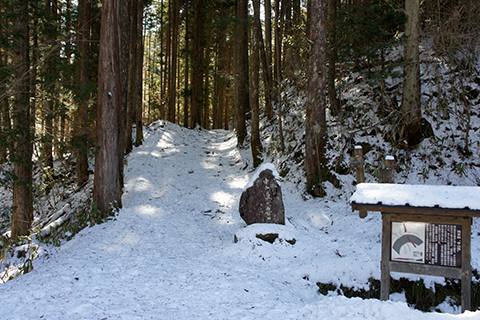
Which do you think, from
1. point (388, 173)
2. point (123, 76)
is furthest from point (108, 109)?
point (388, 173)

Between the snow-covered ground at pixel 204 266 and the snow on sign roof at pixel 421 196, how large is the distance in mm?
1228

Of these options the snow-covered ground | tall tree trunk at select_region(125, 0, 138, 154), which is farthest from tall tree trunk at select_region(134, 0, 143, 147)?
the snow-covered ground

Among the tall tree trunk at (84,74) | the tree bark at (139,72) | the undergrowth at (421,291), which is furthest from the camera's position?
the tree bark at (139,72)

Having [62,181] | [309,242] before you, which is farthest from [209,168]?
[309,242]

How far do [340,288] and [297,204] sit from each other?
11.8ft

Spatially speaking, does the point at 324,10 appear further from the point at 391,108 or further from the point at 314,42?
the point at 391,108

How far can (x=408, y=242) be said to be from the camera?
396 cm

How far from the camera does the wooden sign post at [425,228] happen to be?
3.66 metres

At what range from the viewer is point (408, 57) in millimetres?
8586

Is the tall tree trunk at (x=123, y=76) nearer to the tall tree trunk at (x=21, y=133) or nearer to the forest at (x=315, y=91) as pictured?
the forest at (x=315, y=91)

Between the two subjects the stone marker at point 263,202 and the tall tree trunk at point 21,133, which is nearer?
the stone marker at point 263,202

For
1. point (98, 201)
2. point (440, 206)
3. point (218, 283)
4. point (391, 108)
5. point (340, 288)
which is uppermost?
point (391, 108)

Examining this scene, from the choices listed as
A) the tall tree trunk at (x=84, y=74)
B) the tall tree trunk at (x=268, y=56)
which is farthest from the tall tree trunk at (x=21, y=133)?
the tall tree trunk at (x=268, y=56)

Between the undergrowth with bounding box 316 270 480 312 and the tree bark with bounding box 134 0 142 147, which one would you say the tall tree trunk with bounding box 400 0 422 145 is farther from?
the tree bark with bounding box 134 0 142 147
